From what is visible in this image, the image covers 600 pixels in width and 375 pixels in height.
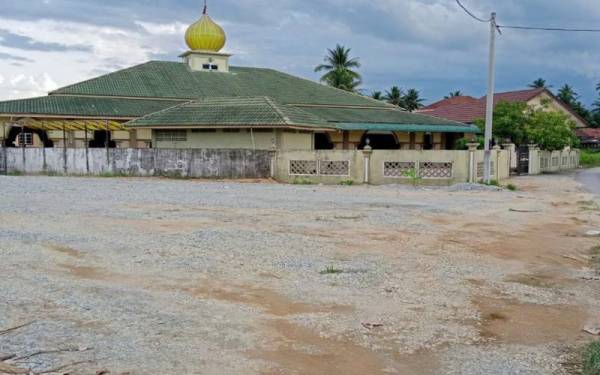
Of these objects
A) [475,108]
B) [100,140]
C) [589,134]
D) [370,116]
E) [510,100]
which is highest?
[510,100]

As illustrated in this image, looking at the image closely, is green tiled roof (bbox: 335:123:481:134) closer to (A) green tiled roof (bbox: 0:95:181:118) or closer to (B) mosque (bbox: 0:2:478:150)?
(B) mosque (bbox: 0:2:478:150)

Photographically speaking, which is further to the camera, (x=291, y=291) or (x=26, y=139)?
(x=26, y=139)

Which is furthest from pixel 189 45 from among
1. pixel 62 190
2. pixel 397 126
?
pixel 62 190

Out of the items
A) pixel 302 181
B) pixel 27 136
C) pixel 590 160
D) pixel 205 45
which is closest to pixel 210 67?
pixel 205 45

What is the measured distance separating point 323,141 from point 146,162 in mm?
11047

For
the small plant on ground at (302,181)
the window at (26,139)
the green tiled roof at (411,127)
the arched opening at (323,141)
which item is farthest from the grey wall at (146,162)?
the arched opening at (323,141)

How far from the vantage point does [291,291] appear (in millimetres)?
7133

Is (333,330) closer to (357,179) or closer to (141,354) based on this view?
(141,354)

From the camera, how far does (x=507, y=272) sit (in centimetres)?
839

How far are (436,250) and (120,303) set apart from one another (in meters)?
5.41

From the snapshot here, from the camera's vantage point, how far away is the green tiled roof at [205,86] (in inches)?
1328

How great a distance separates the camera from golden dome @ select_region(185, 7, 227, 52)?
39.3 meters

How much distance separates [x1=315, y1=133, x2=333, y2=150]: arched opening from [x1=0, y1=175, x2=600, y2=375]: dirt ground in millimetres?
19608

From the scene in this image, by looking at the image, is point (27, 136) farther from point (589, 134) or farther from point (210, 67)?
point (589, 134)
